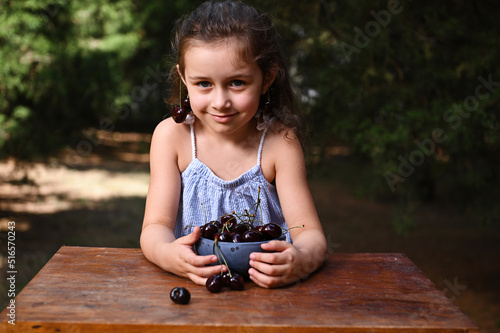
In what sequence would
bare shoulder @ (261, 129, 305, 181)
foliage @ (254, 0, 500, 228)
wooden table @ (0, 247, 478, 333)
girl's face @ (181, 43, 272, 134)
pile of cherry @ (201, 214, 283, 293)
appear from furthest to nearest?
foliage @ (254, 0, 500, 228) < bare shoulder @ (261, 129, 305, 181) < girl's face @ (181, 43, 272, 134) < pile of cherry @ (201, 214, 283, 293) < wooden table @ (0, 247, 478, 333)

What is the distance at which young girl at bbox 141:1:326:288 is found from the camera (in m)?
1.83

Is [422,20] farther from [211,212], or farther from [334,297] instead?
[334,297]

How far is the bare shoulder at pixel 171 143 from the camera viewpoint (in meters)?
2.32

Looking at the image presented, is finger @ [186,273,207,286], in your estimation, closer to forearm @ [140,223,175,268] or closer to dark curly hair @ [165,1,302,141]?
forearm @ [140,223,175,268]

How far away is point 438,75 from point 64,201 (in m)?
6.05

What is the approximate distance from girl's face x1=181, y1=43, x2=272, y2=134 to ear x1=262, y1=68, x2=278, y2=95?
0.17 metres

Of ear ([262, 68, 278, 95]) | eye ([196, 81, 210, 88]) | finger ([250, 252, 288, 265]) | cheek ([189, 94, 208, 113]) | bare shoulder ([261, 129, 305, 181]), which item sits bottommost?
finger ([250, 252, 288, 265])

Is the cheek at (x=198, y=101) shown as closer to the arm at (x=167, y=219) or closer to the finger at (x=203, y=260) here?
the arm at (x=167, y=219)

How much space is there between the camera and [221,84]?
6.68 feet

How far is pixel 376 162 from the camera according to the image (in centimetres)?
397

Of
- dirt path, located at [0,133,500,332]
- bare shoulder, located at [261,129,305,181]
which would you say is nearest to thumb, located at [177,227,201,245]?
bare shoulder, located at [261,129,305,181]
